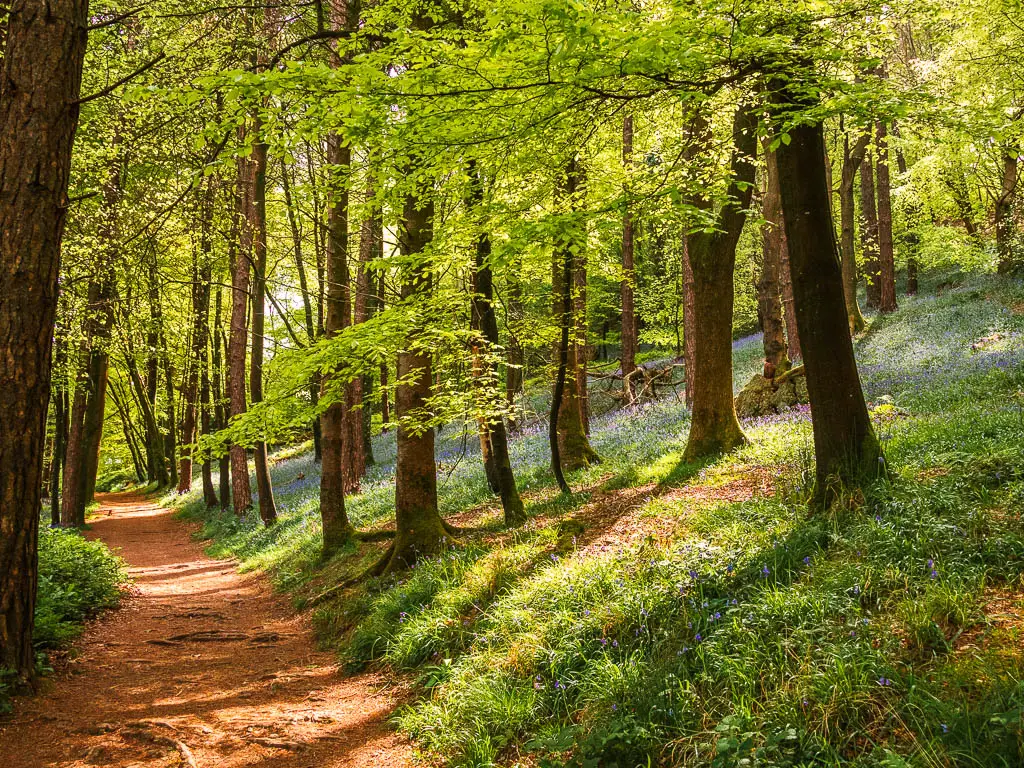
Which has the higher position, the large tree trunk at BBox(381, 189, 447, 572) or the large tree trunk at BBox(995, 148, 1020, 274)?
the large tree trunk at BBox(995, 148, 1020, 274)

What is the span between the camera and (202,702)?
5824 millimetres

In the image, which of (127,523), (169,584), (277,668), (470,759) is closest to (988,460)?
(470,759)

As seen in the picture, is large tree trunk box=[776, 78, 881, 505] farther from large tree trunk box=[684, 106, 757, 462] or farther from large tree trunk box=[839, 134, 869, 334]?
large tree trunk box=[839, 134, 869, 334]

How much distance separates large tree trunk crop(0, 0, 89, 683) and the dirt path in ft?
2.95

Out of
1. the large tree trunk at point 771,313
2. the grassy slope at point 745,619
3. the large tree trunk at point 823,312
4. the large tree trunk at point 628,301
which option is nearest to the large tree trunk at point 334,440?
the grassy slope at point 745,619

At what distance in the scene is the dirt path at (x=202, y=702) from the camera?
4680mm

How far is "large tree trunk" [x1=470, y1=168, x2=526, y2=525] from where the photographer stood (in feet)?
28.3

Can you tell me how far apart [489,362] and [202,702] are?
214 inches

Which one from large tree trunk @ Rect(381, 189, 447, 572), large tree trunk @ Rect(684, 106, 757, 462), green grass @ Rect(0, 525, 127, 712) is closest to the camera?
green grass @ Rect(0, 525, 127, 712)

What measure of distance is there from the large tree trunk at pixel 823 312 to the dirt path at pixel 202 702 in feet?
16.5

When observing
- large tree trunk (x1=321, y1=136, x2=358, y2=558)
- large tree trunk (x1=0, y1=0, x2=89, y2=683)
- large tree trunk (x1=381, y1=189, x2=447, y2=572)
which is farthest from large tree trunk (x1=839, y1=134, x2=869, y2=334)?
large tree trunk (x1=0, y1=0, x2=89, y2=683)

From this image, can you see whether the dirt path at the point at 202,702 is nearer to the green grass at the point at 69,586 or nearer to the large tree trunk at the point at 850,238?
the green grass at the point at 69,586

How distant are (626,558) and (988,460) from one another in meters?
3.48

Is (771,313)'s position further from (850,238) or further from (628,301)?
(850,238)
